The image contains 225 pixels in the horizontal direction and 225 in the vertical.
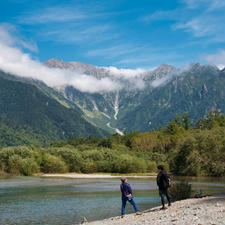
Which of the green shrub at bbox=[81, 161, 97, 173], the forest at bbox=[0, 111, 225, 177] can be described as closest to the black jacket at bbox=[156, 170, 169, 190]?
the forest at bbox=[0, 111, 225, 177]

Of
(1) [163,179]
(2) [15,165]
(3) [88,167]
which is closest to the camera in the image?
(1) [163,179]

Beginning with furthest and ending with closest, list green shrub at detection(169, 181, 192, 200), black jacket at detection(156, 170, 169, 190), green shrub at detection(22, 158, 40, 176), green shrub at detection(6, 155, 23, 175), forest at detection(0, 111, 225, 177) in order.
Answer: green shrub at detection(6, 155, 23, 175)
green shrub at detection(22, 158, 40, 176)
forest at detection(0, 111, 225, 177)
green shrub at detection(169, 181, 192, 200)
black jacket at detection(156, 170, 169, 190)

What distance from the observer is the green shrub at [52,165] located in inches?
5906

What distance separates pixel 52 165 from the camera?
5915 inches

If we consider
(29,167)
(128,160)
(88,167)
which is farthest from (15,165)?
(128,160)

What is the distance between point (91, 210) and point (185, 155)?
73.3 meters

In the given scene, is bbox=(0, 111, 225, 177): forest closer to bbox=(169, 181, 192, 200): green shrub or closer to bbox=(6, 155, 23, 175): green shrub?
bbox=(6, 155, 23, 175): green shrub

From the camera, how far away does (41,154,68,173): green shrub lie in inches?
5906

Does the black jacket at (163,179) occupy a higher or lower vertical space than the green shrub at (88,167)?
higher

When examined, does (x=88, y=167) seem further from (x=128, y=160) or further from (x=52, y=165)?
(x=128, y=160)

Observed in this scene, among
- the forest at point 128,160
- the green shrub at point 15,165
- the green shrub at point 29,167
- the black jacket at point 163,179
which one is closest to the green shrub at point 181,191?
the black jacket at point 163,179

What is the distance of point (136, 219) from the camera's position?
27.9 m

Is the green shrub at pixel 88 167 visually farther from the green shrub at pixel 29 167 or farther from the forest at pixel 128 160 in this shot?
the green shrub at pixel 29 167

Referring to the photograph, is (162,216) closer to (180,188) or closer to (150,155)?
(180,188)
